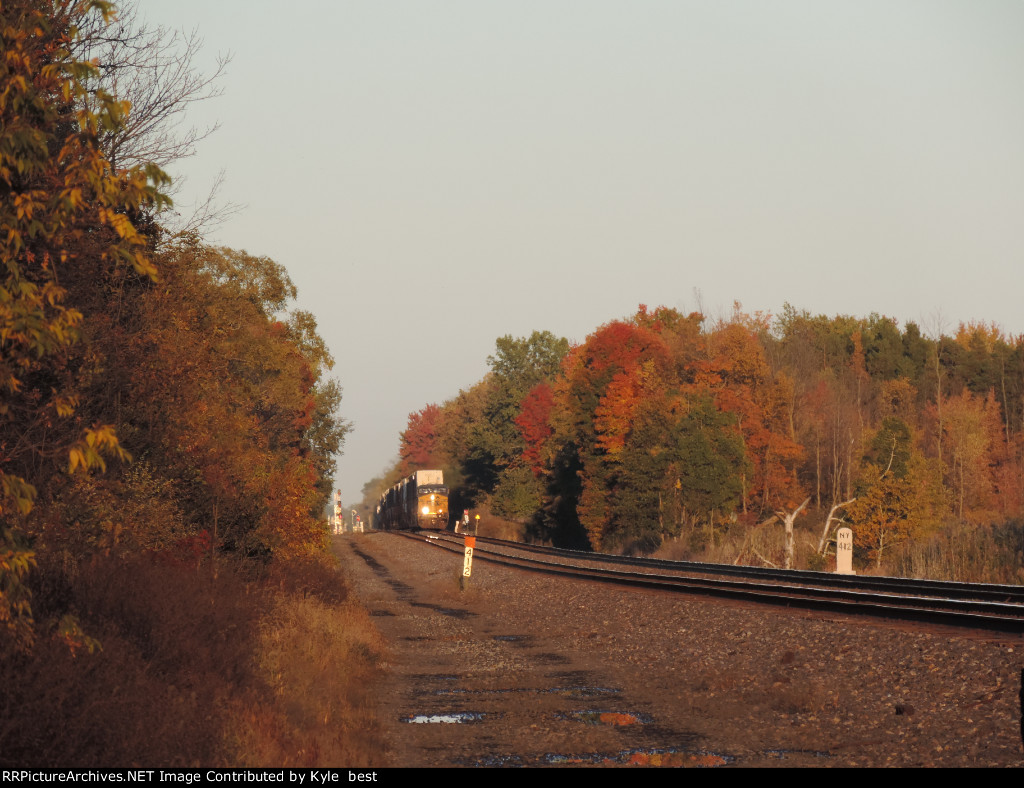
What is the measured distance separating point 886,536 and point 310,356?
1345 inches

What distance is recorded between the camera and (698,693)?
1213 cm

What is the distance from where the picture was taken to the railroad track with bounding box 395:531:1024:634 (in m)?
14.1

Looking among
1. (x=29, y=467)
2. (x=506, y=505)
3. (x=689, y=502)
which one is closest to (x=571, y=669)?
(x=29, y=467)

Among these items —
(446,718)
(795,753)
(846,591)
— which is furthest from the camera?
(846,591)

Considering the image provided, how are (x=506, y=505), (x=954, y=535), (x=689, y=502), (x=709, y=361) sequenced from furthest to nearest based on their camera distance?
(x=506, y=505), (x=709, y=361), (x=689, y=502), (x=954, y=535)

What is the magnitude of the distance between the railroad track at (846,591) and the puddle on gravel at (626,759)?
5362 millimetres

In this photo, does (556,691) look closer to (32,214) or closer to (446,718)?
(446,718)

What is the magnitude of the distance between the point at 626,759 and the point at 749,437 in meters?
56.5

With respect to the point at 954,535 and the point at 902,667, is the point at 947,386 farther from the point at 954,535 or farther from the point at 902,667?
the point at 902,667

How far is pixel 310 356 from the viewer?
53000 mm

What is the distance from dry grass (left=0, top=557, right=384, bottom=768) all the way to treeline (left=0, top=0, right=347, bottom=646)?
1.36 feet

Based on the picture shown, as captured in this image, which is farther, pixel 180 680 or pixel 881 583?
pixel 881 583

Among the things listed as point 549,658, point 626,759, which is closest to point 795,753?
point 626,759

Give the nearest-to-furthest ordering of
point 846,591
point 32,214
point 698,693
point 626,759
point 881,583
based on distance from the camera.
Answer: point 32,214 < point 626,759 < point 698,693 < point 846,591 < point 881,583
